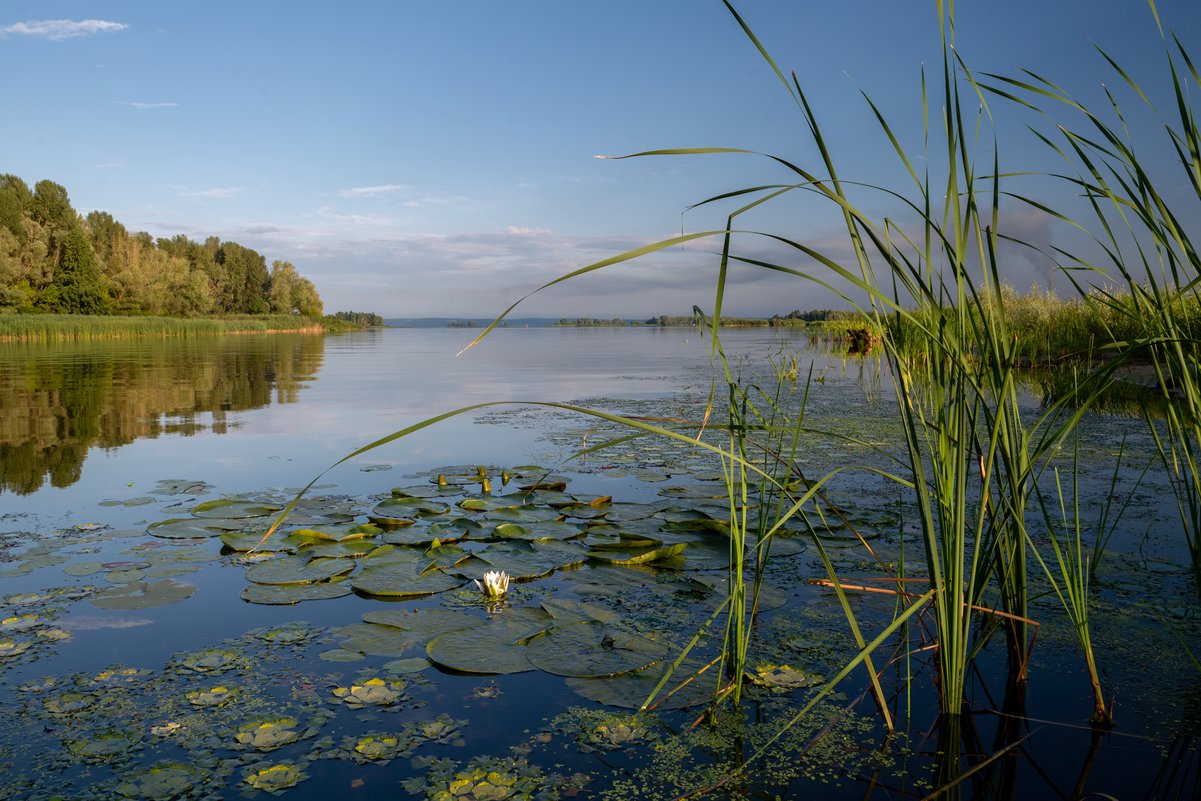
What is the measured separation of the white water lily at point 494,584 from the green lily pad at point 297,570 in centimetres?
62

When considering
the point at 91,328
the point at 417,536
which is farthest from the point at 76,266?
the point at 417,536

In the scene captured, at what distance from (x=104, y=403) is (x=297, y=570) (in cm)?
670

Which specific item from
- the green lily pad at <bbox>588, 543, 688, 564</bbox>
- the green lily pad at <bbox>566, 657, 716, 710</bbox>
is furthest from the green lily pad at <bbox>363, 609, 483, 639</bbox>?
the green lily pad at <bbox>588, 543, 688, 564</bbox>

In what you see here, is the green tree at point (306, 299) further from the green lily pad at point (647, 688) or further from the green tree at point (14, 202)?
the green lily pad at point (647, 688)

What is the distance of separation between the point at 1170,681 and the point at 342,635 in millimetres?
2251

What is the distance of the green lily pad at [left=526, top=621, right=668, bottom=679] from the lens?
6.32ft

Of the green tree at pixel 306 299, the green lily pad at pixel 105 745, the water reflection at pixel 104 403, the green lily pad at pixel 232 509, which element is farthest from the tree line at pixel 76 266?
the green lily pad at pixel 105 745

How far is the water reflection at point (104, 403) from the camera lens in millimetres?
4918

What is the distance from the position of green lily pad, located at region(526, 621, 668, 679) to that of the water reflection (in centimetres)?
358

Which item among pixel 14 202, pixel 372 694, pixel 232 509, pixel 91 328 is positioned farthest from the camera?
pixel 14 202

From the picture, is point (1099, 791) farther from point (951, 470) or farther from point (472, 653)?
point (472, 653)

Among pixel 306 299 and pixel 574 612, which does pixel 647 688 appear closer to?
pixel 574 612

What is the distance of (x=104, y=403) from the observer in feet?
25.6

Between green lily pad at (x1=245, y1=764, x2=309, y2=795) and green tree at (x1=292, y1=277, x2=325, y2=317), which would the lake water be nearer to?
green lily pad at (x1=245, y1=764, x2=309, y2=795)
